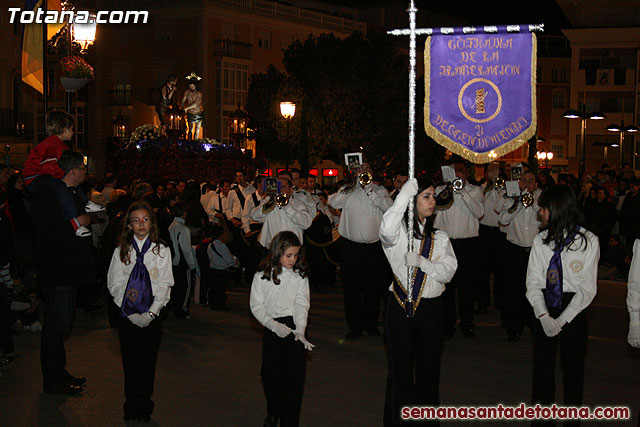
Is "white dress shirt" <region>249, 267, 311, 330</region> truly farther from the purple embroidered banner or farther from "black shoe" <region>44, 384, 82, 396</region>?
"black shoe" <region>44, 384, 82, 396</region>

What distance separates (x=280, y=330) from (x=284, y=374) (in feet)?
1.18

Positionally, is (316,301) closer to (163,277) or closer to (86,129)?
(163,277)

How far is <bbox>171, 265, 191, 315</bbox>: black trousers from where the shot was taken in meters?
12.4

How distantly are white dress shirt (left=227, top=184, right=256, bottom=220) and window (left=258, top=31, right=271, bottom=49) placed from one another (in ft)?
123

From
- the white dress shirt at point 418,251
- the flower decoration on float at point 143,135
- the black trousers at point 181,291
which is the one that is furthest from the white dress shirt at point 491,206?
the flower decoration on float at point 143,135

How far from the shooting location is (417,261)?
6078 mm

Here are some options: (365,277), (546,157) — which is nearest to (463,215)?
(365,277)

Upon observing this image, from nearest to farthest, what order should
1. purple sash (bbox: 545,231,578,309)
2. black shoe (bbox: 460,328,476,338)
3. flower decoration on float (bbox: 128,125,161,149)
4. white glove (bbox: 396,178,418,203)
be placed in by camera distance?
white glove (bbox: 396,178,418,203), purple sash (bbox: 545,231,578,309), black shoe (bbox: 460,328,476,338), flower decoration on float (bbox: 128,125,161,149)

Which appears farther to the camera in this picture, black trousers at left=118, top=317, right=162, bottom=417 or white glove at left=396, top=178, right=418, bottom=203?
black trousers at left=118, top=317, right=162, bottom=417

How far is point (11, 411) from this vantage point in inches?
292

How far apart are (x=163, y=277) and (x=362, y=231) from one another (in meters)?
4.30

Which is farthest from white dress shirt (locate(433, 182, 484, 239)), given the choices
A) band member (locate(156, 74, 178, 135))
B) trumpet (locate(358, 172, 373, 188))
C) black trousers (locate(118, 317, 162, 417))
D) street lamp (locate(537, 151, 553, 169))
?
street lamp (locate(537, 151, 553, 169))

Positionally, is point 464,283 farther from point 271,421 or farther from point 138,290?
point 138,290

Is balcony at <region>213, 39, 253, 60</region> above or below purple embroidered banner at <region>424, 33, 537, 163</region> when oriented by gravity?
above
